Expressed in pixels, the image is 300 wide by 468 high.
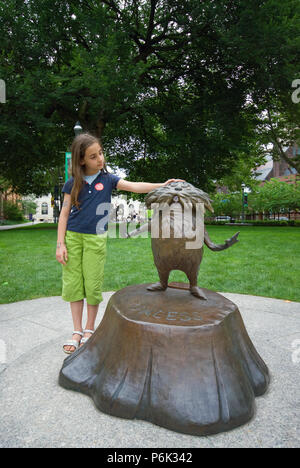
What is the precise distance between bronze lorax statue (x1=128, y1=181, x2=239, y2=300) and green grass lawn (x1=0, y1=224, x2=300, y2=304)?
3.41 meters

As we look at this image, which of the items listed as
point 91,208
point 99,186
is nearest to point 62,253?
point 91,208

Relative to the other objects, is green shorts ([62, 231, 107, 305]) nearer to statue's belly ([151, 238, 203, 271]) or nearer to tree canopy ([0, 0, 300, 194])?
statue's belly ([151, 238, 203, 271])

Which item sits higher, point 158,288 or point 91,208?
point 91,208

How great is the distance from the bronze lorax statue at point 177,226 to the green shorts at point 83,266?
1.70 ft

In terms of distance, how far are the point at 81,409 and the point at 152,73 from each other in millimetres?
17205

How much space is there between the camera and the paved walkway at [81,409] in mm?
1792

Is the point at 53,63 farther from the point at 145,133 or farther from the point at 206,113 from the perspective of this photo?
the point at 206,113

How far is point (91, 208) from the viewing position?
2.72m

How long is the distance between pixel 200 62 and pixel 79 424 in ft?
54.3

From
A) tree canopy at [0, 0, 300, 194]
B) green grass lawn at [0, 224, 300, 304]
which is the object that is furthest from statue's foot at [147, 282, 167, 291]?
tree canopy at [0, 0, 300, 194]

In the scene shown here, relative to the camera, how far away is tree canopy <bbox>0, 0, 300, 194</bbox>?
37.9 ft

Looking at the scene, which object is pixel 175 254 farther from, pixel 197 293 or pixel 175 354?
pixel 175 354

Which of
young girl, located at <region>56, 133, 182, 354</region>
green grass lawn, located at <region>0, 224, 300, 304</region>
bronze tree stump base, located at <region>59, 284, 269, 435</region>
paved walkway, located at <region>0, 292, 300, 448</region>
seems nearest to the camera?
paved walkway, located at <region>0, 292, 300, 448</region>

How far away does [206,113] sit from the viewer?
1459 centimetres
